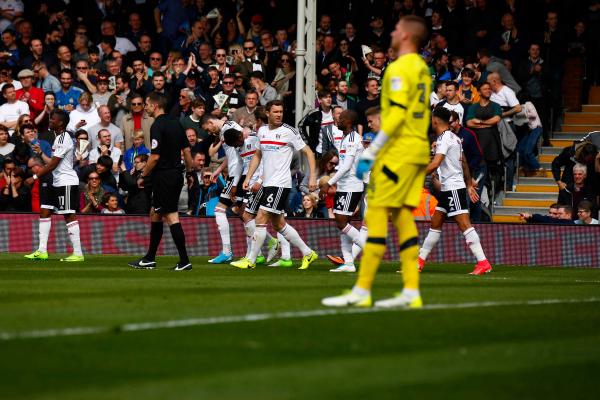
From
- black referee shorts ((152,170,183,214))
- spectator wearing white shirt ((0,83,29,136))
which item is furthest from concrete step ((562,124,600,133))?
black referee shorts ((152,170,183,214))

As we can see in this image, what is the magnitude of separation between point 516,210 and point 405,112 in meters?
14.6

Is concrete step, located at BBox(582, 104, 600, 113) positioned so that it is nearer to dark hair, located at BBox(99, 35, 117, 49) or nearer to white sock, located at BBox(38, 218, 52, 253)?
dark hair, located at BBox(99, 35, 117, 49)

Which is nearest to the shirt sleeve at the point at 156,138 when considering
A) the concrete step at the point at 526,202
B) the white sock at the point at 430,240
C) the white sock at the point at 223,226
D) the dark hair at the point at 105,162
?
the white sock at the point at 223,226

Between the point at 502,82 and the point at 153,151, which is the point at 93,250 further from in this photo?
the point at 502,82

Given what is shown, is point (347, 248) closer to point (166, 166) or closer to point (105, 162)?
point (166, 166)

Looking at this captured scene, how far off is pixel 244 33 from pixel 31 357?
21866 millimetres

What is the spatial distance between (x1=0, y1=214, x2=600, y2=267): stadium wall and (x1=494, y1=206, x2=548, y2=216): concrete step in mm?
2680

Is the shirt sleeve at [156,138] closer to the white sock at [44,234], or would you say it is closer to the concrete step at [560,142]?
the white sock at [44,234]

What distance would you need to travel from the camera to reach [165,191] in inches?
648

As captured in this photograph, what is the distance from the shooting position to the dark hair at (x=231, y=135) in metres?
19.4

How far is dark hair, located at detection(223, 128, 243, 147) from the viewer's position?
1944cm

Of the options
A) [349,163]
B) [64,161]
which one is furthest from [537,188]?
[64,161]

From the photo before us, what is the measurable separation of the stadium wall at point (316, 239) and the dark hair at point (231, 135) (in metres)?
3.16

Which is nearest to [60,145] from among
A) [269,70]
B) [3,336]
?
[269,70]
